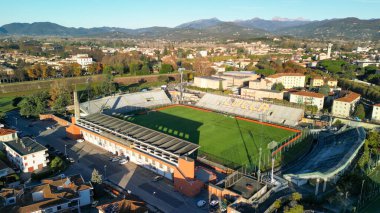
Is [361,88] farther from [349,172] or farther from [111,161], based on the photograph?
[111,161]

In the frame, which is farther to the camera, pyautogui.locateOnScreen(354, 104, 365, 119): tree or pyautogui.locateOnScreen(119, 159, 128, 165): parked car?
pyautogui.locateOnScreen(354, 104, 365, 119): tree

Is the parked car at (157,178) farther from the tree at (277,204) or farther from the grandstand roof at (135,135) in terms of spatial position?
the tree at (277,204)

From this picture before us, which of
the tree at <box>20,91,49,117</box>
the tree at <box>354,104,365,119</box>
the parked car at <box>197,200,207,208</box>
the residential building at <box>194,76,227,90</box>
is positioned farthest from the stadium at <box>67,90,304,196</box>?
the residential building at <box>194,76,227,90</box>

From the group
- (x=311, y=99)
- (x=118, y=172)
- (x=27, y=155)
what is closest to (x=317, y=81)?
(x=311, y=99)

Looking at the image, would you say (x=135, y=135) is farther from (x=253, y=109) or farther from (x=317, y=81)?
(x=317, y=81)

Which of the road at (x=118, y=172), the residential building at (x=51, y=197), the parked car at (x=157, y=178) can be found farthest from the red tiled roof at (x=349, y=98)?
the residential building at (x=51, y=197)

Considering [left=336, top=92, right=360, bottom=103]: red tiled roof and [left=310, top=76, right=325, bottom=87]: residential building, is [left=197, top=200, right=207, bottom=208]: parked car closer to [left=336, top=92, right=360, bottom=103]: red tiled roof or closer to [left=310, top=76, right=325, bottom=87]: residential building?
[left=336, top=92, right=360, bottom=103]: red tiled roof

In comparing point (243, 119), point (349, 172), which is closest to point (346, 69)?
point (243, 119)
